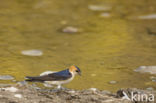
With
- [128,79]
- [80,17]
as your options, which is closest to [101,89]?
[128,79]

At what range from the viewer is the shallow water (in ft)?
13.8

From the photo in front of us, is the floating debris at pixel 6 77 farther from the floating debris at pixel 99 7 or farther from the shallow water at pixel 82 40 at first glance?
the floating debris at pixel 99 7

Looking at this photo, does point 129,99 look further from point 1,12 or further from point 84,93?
point 1,12

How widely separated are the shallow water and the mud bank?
1.39ft

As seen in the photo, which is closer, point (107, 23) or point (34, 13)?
point (107, 23)

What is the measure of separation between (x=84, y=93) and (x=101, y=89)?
0.42m

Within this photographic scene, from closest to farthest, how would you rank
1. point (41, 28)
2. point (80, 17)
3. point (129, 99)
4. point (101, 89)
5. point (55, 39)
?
point (129, 99)
point (101, 89)
point (55, 39)
point (41, 28)
point (80, 17)

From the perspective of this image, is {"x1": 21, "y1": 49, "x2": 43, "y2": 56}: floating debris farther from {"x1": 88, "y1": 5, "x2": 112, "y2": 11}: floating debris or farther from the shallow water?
{"x1": 88, "y1": 5, "x2": 112, "y2": 11}: floating debris

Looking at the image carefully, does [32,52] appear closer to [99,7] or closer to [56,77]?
[56,77]

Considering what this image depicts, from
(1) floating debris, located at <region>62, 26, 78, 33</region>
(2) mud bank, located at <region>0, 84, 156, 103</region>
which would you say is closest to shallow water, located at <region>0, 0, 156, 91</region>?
(1) floating debris, located at <region>62, 26, 78, 33</region>

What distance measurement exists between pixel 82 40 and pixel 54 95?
257 cm

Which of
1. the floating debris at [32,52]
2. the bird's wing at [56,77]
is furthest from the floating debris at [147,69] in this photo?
the floating debris at [32,52]

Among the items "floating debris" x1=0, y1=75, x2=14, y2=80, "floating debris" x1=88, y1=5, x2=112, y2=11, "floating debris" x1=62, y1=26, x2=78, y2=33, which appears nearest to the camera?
"floating debris" x1=0, y1=75, x2=14, y2=80

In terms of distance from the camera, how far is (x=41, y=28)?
635cm
